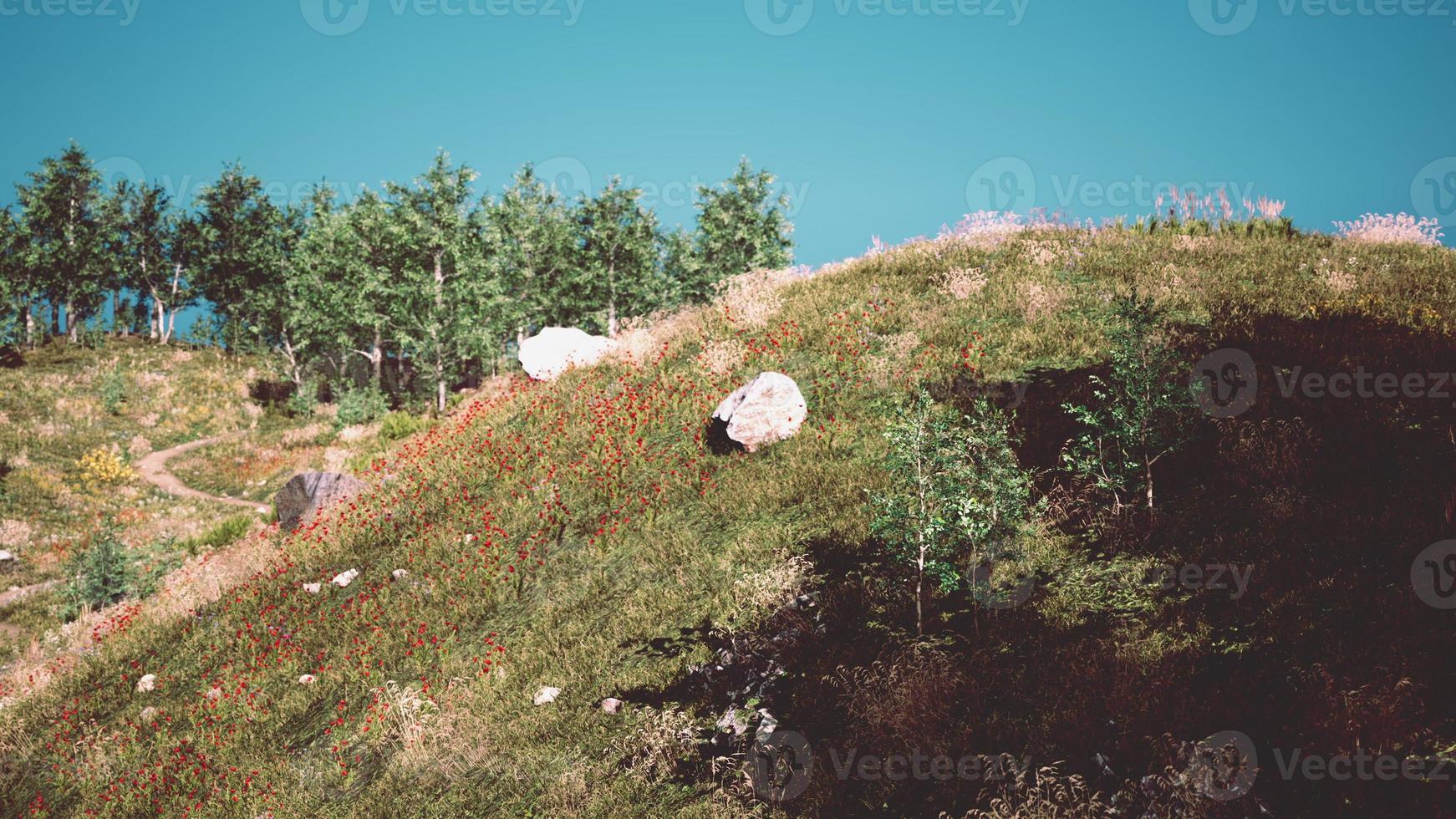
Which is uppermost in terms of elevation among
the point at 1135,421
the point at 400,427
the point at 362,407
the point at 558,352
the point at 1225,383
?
the point at 558,352

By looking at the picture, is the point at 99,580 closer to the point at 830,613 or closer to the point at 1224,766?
the point at 830,613

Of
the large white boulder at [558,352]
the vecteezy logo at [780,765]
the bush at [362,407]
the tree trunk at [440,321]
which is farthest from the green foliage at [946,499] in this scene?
the bush at [362,407]

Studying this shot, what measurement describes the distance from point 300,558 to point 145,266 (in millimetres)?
50017

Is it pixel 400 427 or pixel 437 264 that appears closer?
pixel 400 427

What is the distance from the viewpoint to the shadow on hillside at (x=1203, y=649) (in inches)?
168

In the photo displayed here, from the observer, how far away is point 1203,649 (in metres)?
5.14

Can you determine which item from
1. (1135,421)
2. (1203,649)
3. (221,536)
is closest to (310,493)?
(221,536)

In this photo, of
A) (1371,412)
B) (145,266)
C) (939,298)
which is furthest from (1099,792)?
(145,266)

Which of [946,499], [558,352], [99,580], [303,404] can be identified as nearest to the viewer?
[946,499]

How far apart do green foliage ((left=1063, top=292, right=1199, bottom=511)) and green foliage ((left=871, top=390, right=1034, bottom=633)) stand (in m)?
1.23

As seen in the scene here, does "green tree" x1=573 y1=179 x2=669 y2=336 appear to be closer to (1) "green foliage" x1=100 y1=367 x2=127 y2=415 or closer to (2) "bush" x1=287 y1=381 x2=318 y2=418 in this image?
(2) "bush" x1=287 y1=381 x2=318 y2=418

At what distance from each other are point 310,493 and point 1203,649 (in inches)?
631

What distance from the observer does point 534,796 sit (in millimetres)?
5930

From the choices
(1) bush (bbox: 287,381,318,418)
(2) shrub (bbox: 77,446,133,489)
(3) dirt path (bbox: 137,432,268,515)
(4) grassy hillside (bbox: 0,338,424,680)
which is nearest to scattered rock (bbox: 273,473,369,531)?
(4) grassy hillside (bbox: 0,338,424,680)
